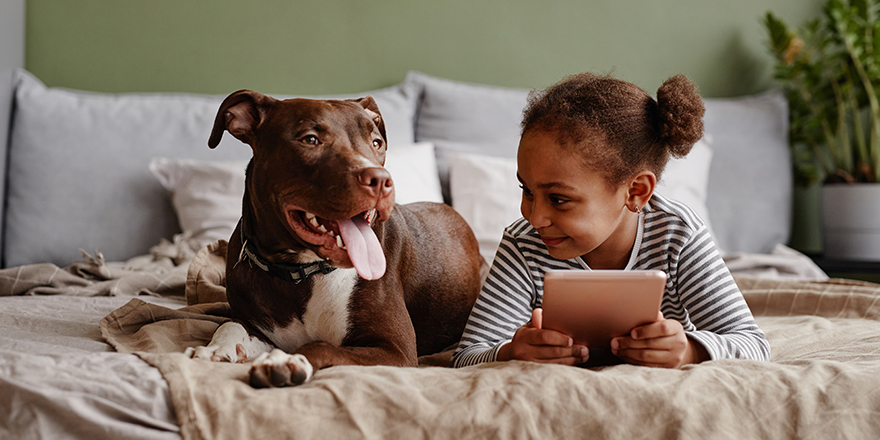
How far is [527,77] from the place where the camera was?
3.63 m

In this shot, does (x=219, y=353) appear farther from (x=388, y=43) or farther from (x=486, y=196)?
(x=388, y=43)

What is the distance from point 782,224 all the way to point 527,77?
1550mm

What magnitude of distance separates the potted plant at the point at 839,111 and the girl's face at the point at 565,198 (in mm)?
2564

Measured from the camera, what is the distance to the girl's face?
1388 millimetres

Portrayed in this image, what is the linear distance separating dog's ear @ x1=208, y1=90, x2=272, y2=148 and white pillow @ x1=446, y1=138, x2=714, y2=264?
1178mm

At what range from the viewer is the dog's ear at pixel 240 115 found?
1.46m

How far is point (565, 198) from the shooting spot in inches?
55.1

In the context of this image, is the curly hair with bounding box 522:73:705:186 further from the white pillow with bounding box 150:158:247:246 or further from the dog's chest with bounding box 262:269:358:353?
the white pillow with bounding box 150:158:247:246

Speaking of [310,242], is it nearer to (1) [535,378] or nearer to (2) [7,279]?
(1) [535,378]

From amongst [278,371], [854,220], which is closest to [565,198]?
[278,371]

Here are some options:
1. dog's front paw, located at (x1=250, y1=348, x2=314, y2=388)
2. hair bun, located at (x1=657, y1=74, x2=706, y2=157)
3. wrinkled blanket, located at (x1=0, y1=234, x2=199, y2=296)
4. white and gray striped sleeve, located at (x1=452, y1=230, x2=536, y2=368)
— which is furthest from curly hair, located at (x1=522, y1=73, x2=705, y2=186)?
wrinkled blanket, located at (x1=0, y1=234, x2=199, y2=296)

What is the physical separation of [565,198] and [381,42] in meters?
2.29

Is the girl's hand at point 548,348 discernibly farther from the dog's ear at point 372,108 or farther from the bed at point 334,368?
the dog's ear at point 372,108

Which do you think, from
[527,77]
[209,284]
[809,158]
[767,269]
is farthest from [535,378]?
[809,158]
